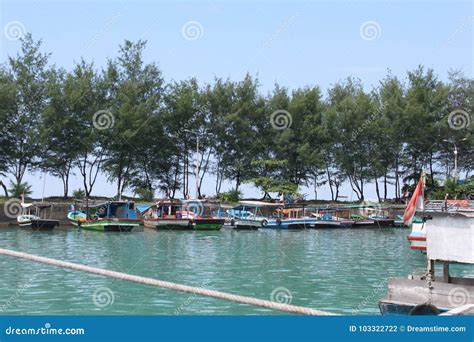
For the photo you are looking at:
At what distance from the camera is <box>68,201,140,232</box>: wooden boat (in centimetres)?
4680

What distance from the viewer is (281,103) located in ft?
225

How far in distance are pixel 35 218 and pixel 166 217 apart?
9717 mm

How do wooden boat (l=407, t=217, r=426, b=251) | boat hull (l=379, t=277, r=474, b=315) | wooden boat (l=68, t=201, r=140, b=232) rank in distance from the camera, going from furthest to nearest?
wooden boat (l=68, t=201, r=140, b=232), wooden boat (l=407, t=217, r=426, b=251), boat hull (l=379, t=277, r=474, b=315)

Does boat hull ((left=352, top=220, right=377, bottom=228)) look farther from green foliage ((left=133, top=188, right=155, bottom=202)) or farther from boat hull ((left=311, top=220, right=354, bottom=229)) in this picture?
green foliage ((left=133, top=188, right=155, bottom=202))

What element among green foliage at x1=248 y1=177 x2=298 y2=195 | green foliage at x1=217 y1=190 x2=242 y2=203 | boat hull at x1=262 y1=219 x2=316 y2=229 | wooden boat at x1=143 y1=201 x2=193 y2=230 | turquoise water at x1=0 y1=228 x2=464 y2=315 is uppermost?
green foliage at x1=248 y1=177 x2=298 y2=195

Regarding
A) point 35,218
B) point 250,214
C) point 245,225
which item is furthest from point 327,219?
point 35,218

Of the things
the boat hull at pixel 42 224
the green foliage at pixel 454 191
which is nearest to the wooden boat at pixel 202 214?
the boat hull at pixel 42 224

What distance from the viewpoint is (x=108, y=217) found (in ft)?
166

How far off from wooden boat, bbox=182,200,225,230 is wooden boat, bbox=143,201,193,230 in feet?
1.75

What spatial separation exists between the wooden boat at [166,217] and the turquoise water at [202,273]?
10.8 meters

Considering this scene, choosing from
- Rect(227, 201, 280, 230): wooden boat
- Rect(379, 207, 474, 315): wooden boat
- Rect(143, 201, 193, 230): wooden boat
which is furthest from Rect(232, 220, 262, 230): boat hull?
Rect(379, 207, 474, 315): wooden boat

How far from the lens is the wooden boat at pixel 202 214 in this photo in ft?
163

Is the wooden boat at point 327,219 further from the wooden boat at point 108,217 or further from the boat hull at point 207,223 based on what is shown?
the wooden boat at point 108,217
